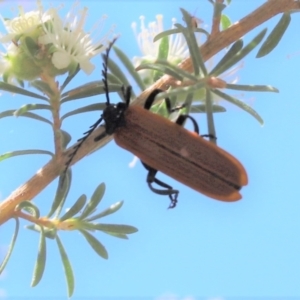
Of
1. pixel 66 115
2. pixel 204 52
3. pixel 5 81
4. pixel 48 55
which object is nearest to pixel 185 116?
pixel 204 52

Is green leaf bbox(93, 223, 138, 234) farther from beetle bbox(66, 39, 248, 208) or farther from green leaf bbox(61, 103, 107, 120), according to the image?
green leaf bbox(61, 103, 107, 120)

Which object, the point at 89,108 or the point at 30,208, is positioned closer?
the point at 30,208

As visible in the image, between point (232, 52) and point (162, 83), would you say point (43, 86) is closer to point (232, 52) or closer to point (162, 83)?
point (162, 83)

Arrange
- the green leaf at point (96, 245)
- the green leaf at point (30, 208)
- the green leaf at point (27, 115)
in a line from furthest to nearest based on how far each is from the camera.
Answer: the green leaf at point (96, 245) → the green leaf at point (27, 115) → the green leaf at point (30, 208)

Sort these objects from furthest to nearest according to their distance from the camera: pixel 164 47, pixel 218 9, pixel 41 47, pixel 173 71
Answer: pixel 164 47 < pixel 41 47 < pixel 218 9 < pixel 173 71

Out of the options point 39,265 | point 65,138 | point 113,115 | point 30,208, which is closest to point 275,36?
point 113,115

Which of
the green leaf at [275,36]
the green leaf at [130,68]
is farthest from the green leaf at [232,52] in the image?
the green leaf at [130,68]

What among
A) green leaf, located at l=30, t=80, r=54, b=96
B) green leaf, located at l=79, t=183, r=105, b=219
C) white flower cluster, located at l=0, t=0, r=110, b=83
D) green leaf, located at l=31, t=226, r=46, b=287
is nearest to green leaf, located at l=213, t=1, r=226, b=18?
white flower cluster, located at l=0, t=0, r=110, b=83

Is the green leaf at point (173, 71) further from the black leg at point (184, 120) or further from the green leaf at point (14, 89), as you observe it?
the green leaf at point (14, 89)
